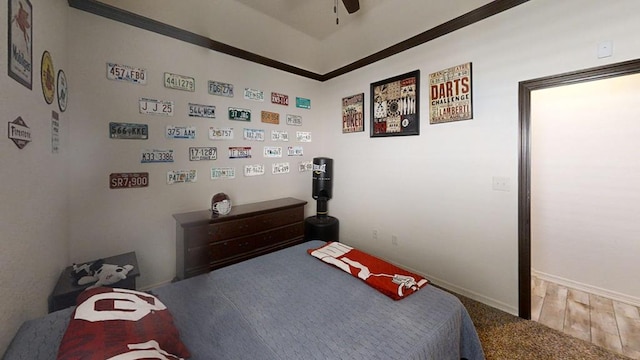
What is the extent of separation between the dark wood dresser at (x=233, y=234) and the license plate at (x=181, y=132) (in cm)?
82

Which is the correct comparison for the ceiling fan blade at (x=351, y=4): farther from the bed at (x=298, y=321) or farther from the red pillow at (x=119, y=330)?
the red pillow at (x=119, y=330)

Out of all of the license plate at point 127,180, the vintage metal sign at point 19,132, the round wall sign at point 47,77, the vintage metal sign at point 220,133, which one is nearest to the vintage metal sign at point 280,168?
the vintage metal sign at point 220,133

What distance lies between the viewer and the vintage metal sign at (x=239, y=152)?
283 cm

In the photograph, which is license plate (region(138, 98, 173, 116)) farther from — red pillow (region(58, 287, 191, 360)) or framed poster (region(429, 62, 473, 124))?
framed poster (region(429, 62, 473, 124))

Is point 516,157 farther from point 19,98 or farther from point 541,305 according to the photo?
point 19,98

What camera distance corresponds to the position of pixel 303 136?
355cm

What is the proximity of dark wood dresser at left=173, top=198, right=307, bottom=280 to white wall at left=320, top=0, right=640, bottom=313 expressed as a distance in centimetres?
118

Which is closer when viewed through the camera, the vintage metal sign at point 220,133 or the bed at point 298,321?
the bed at point 298,321

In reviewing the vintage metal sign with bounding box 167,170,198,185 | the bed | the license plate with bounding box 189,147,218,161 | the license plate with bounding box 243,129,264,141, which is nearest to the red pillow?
the bed

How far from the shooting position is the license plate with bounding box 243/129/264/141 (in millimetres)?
2944

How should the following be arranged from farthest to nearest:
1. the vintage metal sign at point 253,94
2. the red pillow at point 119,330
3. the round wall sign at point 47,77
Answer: the vintage metal sign at point 253,94, the round wall sign at point 47,77, the red pillow at point 119,330

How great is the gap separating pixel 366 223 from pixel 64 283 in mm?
2915

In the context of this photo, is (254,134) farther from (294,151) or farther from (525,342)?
(525,342)

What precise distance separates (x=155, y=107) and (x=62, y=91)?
2.10 ft
